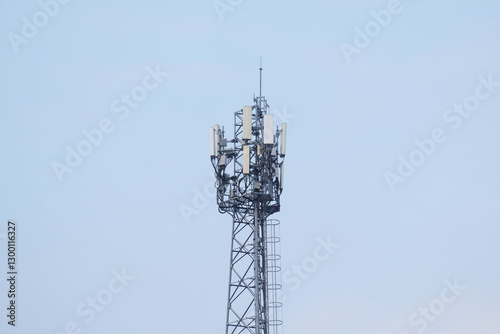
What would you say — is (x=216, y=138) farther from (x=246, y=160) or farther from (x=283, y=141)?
(x=283, y=141)

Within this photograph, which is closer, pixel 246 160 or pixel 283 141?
pixel 246 160

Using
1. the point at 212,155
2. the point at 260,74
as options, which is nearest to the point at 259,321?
the point at 212,155

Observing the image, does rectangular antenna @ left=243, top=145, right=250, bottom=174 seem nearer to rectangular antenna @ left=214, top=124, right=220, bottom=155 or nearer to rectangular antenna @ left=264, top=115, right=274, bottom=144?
rectangular antenna @ left=264, top=115, right=274, bottom=144

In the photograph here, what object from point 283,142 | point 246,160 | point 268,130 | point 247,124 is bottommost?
point 246,160

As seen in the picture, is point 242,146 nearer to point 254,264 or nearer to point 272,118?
point 272,118

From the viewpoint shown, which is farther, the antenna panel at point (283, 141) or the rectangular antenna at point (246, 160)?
the antenna panel at point (283, 141)

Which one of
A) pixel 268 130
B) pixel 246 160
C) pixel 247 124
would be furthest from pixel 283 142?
pixel 246 160

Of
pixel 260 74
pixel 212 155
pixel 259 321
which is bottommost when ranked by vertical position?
pixel 259 321

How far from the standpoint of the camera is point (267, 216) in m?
53.2

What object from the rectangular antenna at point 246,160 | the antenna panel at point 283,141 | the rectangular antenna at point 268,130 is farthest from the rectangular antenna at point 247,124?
the antenna panel at point 283,141

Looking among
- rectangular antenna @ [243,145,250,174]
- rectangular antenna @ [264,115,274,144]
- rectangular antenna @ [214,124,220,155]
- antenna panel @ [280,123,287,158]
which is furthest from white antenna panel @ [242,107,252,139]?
antenna panel @ [280,123,287,158]

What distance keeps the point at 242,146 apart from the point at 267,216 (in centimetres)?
424

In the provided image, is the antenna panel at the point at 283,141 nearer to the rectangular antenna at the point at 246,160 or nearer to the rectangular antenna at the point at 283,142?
the rectangular antenna at the point at 283,142

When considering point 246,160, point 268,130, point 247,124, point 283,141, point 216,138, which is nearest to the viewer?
point 246,160
